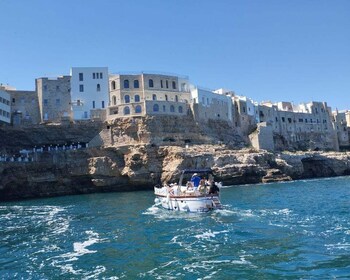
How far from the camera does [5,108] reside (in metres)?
59.2

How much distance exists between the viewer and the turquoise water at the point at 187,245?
13.7 metres

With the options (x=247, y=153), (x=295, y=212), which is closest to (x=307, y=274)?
(x=295, y=212)

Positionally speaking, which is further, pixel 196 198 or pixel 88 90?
pixel 88 90

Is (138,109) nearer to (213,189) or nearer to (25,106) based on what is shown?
(25,106)

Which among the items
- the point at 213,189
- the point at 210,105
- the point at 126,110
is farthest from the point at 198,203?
the point at 210,105

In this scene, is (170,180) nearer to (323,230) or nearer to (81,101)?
(81,101)

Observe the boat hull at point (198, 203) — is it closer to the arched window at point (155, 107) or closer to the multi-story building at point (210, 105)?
the arched window at point (155, 107)

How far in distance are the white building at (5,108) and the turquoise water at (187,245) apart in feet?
110

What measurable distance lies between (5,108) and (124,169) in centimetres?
2050

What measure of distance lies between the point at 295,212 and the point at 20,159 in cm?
4258

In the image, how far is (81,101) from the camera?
213 ft

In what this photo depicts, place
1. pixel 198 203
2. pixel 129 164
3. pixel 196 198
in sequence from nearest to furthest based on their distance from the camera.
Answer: pixel 198 203
pixel 196 198
pixel 129 164

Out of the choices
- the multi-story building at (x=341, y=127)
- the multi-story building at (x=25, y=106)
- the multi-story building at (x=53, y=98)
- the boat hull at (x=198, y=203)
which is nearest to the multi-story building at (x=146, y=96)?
the multi-story building at (x=53, y=98)

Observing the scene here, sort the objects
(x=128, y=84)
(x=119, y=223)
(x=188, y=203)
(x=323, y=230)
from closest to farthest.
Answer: (x=323, y=230), (x=119, y=223), (x=188, y=203), (x=128, y=84)
